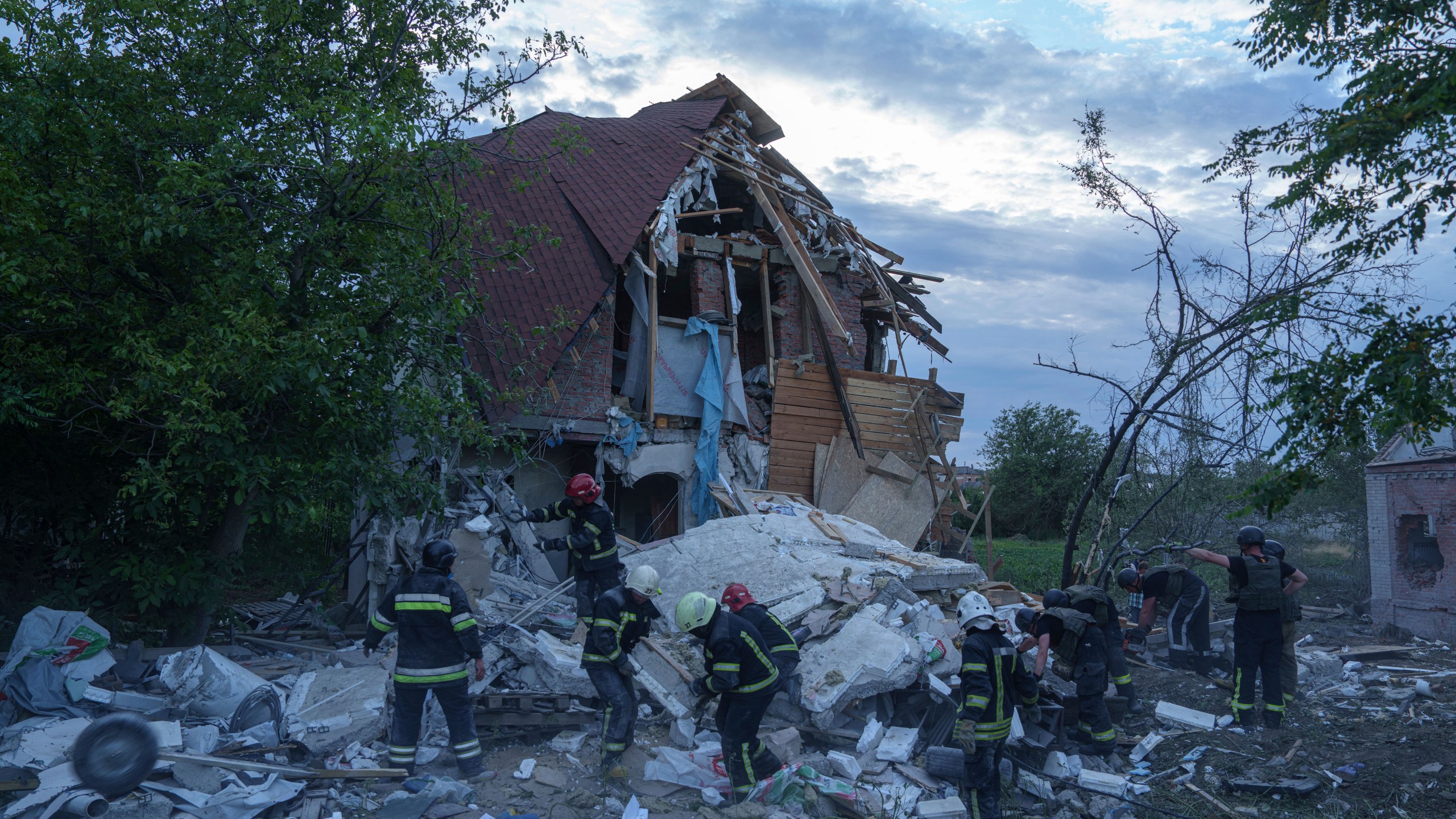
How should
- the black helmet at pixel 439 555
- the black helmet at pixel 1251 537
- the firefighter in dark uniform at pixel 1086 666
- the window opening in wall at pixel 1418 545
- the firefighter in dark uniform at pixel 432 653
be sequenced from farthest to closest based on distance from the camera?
the window opening in wall at pixel 1418 545 < the black helmet at pixel 1251 537 < the firefighter in dark uniform at pixel 1086 666 < the black helmet at pixel 439 555 < the firefighter in dark uniform at pixel 432 653

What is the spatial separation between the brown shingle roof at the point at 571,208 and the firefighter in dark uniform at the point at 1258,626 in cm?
767

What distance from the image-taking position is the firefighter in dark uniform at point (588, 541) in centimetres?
842

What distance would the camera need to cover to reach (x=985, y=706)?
5820 mm

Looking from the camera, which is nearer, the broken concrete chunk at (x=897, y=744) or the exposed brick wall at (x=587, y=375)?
the broken concrete chunk at (x=897, y=744)

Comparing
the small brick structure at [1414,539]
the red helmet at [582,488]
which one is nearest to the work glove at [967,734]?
the red helmet at [582,488]

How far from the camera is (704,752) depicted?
6.69 meters

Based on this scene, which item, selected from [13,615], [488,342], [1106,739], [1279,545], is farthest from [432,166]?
[1279,545]

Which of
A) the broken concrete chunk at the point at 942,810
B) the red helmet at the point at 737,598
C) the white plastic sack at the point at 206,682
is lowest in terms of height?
the broken concrete chunk at the point at 942,810

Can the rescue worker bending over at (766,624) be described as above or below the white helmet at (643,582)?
below

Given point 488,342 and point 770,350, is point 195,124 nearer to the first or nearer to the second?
point 488,342

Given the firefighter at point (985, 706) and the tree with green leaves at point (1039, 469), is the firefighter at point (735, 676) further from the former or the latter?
the tree with green leaves at point (1039, 469)

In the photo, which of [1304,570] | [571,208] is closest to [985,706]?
[571,208]

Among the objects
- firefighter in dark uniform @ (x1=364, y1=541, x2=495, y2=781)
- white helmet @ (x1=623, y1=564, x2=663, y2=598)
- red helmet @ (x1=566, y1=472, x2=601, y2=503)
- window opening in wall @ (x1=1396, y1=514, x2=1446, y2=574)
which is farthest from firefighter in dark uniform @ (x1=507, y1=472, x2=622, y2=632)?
window opening in wall @ (x1=1396, y1=514, x2=1446, y2=574)

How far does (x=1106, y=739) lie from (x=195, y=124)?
30.1 feet
